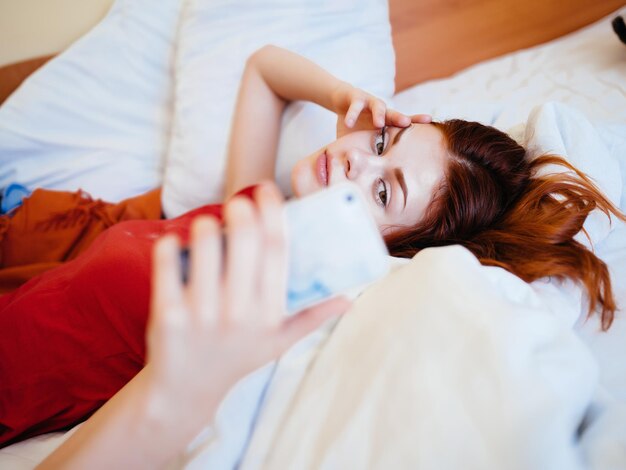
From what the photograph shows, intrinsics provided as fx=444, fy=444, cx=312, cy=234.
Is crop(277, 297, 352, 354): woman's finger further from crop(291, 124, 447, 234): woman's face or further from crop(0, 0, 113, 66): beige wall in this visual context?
crop(0, 0, 113, 66): beige wall

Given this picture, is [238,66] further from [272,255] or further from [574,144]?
[272,255]

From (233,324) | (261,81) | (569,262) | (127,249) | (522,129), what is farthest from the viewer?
(261,81)

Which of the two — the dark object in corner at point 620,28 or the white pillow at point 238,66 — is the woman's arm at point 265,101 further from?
the dark object in corner at point 620,28

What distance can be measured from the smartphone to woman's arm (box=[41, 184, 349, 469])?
4 centimetres

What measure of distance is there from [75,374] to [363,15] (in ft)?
3.62

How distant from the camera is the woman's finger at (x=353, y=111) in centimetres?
87

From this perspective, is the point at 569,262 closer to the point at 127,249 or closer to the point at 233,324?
the point at 233,324

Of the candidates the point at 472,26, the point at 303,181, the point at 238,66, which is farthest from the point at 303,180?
the point at 472,26

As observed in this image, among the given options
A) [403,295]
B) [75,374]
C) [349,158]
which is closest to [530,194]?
[349,158]

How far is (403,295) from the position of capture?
0.56m

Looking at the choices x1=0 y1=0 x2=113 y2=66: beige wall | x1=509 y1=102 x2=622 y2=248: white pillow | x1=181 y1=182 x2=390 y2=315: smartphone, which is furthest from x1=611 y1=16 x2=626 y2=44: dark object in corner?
x1=0 y1=0 x2=113 y2=66: beige wall

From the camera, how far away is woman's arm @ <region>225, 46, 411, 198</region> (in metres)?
1.08

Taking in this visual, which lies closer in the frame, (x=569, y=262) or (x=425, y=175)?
(x=569, y=262)

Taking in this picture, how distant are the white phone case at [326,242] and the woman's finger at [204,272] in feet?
0.31
